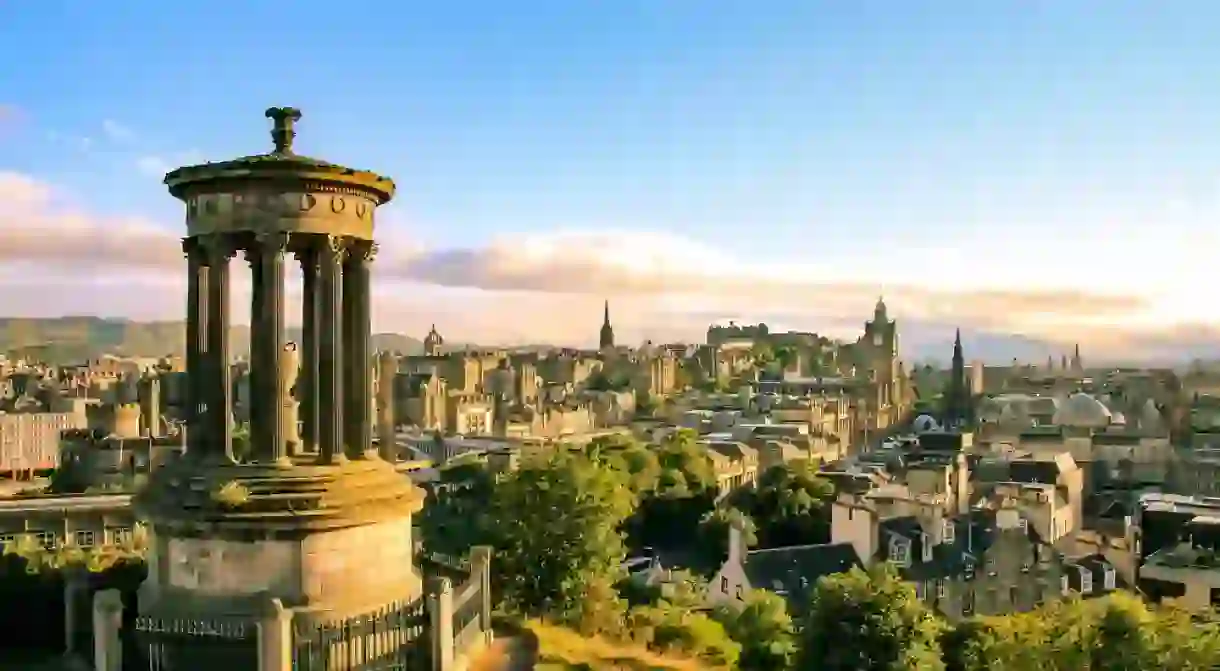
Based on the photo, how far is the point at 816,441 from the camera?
118 meters

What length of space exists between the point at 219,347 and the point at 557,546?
1373 cm

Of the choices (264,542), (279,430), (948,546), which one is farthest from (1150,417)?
(264,542)

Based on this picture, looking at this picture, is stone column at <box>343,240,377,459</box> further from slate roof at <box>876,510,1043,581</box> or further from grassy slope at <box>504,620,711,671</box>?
slate roof at <box>876,510,1043,581</box>

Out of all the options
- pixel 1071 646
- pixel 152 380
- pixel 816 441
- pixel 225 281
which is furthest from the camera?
pixel 816 441

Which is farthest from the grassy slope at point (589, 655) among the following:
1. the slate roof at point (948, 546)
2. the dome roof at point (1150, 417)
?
the dome roof at point (1150, 417)

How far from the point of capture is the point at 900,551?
55188mm

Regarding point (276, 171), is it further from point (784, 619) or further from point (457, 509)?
point (457, 509)

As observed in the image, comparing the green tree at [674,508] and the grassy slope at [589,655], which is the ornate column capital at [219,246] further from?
the green tree at [674,508]

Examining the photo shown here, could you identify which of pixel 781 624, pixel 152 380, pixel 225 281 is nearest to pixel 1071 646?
pixel 781 624

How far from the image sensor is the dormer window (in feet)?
180

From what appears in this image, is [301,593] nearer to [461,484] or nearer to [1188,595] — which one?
[1188,595]

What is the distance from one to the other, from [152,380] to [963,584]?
2801 inches

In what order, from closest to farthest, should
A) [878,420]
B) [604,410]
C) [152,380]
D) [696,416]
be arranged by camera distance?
[152,380], [696,416], [604,410], [878,420]

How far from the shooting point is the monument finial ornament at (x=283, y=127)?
17297 mm
